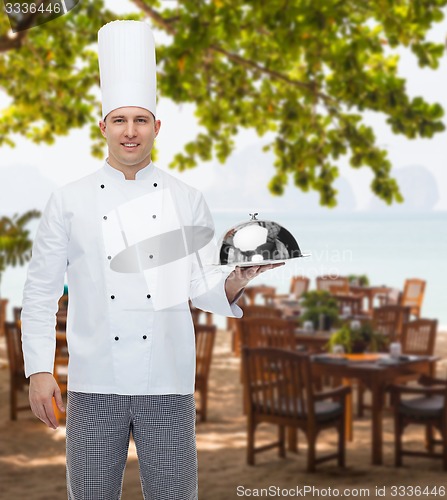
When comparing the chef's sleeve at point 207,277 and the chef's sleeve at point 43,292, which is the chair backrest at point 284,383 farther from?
the chef's sleeve at point 43,292

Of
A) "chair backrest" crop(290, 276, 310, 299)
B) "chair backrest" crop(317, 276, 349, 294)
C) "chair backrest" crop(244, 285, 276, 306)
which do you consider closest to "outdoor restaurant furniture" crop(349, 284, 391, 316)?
"chair backrest" crop(317, 276, 349, 294)

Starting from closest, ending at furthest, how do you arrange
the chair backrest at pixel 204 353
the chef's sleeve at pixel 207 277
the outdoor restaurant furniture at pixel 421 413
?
the chef's sleeve at pixel 207 277 < the outdoor restaurant furniture at pixel 421 413 < the chair backrest at pixel 204 353

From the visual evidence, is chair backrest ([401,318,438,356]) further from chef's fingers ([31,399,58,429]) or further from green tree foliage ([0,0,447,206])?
chef's fingers ([31,399,58,429])

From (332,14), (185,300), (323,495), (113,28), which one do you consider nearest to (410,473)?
(323,495)

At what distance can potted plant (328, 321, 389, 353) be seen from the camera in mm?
5746

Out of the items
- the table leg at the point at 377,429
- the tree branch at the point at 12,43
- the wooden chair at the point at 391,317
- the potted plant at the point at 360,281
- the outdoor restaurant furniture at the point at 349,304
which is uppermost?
the tree branch at the point at 12,43

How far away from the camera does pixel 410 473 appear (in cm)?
496

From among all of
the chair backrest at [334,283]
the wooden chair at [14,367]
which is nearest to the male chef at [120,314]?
the wooden chair at [14,367]

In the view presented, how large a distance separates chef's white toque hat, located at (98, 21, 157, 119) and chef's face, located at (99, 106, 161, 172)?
0.02 meters

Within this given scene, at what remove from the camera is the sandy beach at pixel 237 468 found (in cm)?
462

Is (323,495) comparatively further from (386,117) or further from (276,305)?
(276,305)

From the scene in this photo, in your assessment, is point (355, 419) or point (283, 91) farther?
point (283, 91)

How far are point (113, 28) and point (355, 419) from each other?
16.6 feet

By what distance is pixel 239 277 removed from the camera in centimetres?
192
